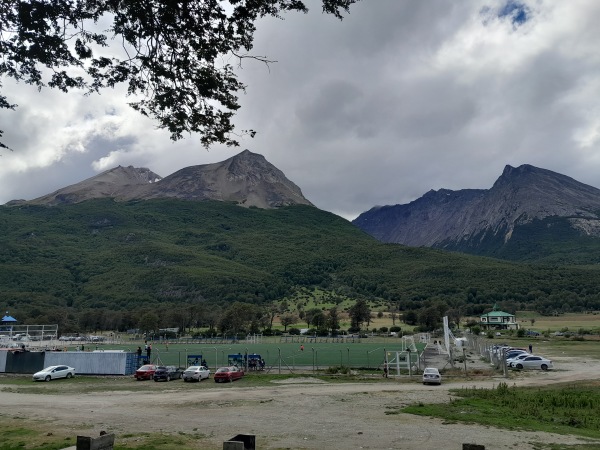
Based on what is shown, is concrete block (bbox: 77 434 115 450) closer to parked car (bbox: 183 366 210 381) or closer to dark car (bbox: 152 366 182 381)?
parked car (bbox: 183 366 210 381)

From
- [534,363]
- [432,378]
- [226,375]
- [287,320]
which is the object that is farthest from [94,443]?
[287,320]

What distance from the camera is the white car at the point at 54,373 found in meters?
36.1

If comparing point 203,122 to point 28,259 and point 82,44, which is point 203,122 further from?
point 28,259

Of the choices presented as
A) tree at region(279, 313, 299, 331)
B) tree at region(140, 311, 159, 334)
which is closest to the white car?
tree at region(140, 311, 159, 334)

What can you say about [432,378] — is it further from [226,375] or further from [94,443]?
[94,443]

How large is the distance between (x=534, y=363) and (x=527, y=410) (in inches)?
925

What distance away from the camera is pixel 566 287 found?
6181 inches

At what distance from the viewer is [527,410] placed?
20.4 metres

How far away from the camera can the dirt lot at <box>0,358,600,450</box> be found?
1498 centimetres

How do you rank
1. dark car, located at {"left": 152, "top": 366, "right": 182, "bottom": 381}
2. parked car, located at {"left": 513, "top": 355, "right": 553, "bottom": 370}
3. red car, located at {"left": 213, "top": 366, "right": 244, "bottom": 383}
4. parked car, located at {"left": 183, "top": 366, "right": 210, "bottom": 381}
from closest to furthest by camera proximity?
red car, located at {"left": 213, "top": 366, "right": 244, "bottom": 383} → parked car, located at {"left": 183, "top": 366, "right": 210, "bottom": 381} → dark car, located at {"left": 152, "top": 366, "right": 182, "bottom": 381} → parked car, located at {"left": 513, "top": 355, "right": 553, "bottom": 370}

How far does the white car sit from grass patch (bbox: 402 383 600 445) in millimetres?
27501

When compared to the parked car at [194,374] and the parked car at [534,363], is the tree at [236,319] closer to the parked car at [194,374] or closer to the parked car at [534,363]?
the parked car at [194,374]

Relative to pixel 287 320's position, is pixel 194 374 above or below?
below

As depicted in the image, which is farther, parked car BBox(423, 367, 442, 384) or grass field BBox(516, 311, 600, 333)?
grass field BBox(516, 311, 600, 333)
